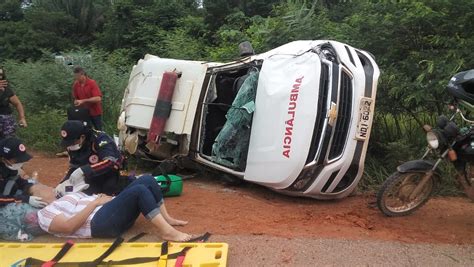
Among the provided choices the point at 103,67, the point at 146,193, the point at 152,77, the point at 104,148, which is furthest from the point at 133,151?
the point at 103,67

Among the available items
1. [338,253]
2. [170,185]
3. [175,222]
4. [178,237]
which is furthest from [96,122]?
[338,253]

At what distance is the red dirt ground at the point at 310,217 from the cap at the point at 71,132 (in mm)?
1043

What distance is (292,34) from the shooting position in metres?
8.61

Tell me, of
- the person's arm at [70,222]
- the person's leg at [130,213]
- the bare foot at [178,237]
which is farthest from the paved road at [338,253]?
the person's arm at [70,222]

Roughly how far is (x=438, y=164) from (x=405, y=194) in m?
0.44

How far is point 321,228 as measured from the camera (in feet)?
16.0

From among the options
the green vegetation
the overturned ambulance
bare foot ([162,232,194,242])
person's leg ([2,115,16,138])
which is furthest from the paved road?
person's leg ([2,115,16,138])

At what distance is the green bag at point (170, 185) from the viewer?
5945mm

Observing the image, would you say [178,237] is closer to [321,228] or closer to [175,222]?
[175,222]

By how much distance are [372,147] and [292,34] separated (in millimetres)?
2595

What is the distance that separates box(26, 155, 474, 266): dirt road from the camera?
4191 mm

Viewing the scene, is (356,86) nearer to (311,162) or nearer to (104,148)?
(311,162)

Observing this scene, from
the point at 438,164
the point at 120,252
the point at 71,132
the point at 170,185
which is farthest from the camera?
the point at 170,185

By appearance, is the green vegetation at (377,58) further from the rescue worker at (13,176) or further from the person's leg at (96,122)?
the rescue worker at (13,176)
